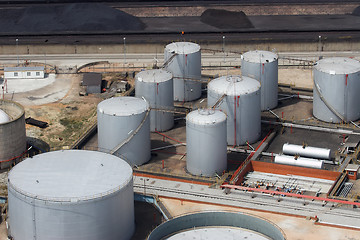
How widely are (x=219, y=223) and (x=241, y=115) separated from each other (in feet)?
84.4

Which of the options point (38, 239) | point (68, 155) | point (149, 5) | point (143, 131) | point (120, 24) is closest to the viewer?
point (38, 239)

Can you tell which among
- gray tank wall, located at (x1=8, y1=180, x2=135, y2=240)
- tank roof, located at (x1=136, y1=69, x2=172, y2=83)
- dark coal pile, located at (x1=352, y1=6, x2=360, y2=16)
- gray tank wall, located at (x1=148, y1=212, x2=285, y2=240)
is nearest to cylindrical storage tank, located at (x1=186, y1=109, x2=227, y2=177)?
tank roof, located at (x1=136, y1=69, x2=172, y2=83)

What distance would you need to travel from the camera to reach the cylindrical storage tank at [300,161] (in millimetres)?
104000

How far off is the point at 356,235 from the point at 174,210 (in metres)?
18.1

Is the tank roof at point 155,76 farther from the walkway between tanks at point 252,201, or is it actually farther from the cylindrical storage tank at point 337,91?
the cylindrical storage tank at point 337,91

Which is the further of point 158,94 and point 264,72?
point 264,72

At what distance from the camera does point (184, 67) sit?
122 m

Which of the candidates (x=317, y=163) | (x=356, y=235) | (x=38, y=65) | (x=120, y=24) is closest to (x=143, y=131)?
(x=317, y=163)

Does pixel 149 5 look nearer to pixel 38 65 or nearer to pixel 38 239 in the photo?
pixel 38 65

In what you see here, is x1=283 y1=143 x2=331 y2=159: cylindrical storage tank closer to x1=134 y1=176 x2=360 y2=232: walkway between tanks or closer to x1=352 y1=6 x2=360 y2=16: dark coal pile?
x1=134 y1=176 x2=360 y2=232: walkway between tanks

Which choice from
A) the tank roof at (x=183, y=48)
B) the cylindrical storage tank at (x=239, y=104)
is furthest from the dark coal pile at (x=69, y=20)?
the cylindrical storage tank at (x=239, y=104)

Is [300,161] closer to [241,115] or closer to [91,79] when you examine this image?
[241,115]

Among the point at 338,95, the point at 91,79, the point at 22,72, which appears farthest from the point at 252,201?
the point at 22,72

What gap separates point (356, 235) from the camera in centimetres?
8869
